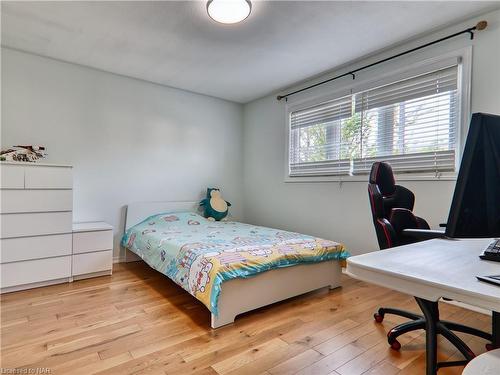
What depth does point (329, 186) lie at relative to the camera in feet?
10.9

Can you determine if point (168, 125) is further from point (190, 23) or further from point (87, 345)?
point (87, 345)

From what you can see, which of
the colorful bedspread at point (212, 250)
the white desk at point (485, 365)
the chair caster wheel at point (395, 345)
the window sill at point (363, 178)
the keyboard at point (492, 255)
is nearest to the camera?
the white desk at point (485, 365)

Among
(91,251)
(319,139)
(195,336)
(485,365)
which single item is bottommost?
(195,336)

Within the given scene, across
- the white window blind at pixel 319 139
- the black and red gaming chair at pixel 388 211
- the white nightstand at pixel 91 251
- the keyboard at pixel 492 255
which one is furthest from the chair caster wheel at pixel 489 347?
the white nightstand at pixel 91 251

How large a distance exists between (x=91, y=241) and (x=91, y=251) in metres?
0.11

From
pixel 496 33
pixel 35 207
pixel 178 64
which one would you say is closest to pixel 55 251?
pixel 35 207

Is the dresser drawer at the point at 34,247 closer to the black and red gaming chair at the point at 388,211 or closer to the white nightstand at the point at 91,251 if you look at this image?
the white nightstand at the point at 91,251

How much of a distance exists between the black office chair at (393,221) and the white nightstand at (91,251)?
263cm

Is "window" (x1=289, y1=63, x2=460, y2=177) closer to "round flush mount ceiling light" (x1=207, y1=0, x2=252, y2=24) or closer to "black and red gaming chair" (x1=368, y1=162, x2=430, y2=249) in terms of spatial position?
"black and red gaming chair" (x1=368, y1=162, x2=430, y2=249)

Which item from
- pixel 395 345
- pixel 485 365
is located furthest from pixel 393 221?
pixel 485 365

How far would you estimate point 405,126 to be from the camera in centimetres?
268

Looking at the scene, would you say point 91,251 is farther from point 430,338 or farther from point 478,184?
point 478,184

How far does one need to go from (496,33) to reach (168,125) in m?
3.50

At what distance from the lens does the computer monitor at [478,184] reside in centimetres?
76
